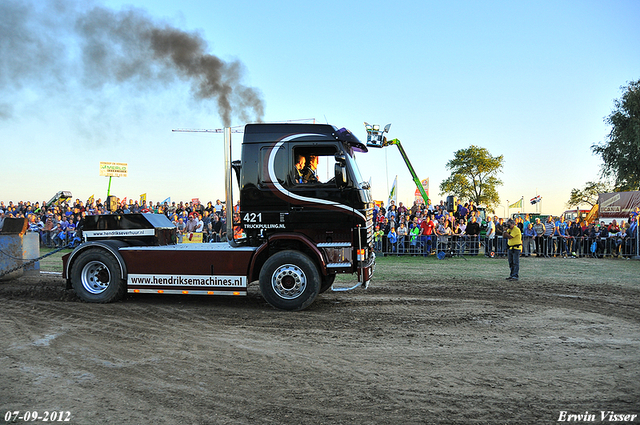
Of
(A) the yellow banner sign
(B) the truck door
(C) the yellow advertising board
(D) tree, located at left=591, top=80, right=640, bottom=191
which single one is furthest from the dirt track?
(D) tree, located at left=591, top=80, right=640, bottom=191

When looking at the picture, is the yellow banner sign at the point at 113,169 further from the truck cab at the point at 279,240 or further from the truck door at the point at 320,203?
the truck door at the point at 320,203

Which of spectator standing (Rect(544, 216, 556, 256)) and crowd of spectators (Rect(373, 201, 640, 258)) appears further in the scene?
spectator standing (Rect(544, 216, 556, 256))

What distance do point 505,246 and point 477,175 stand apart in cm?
4409

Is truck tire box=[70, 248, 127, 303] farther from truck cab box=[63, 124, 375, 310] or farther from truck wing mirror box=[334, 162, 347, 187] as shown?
truck wing mirror box=[334, 162, 347, 187]

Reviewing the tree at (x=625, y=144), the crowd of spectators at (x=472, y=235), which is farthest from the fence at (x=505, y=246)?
the tree at (x=625, y=144)

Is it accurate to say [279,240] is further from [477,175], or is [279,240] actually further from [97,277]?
[477,175]

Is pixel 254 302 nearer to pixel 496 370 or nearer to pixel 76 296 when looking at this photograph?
pixel 76 296

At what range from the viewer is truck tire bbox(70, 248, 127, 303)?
881 centimetres

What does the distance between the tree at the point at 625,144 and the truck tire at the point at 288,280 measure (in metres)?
39.1

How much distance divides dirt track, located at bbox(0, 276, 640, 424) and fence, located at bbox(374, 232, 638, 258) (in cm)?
1103

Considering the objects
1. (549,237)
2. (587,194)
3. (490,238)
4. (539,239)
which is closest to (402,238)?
(490,238)

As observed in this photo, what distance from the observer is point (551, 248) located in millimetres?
20578

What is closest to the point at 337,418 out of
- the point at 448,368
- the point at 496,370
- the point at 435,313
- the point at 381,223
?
the point at 448,368

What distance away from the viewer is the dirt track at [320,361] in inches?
161
